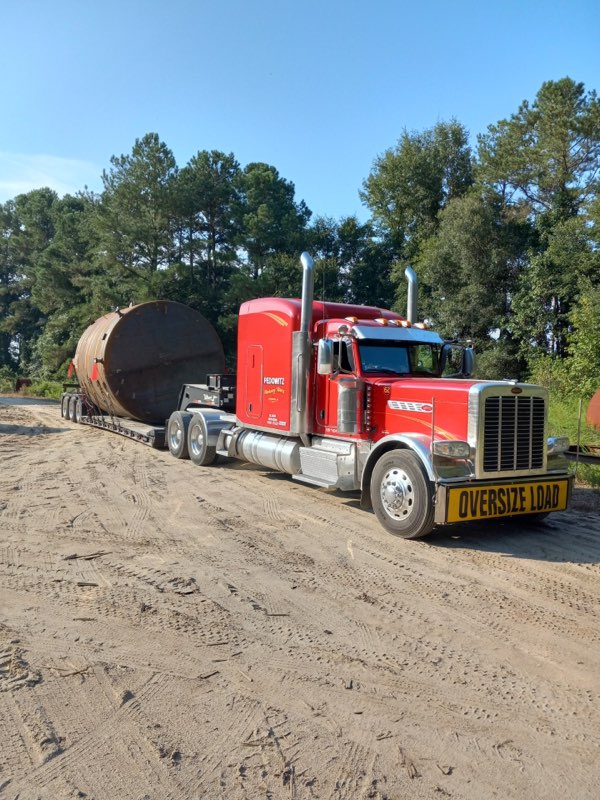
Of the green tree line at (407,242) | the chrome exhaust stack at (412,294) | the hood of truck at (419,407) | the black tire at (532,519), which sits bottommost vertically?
the black tire at (532,519)

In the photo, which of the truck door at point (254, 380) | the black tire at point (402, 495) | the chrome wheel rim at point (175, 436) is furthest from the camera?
the chrome wheel rim at point (175, 436)

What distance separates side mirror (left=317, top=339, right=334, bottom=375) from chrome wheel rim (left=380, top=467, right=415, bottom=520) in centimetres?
174

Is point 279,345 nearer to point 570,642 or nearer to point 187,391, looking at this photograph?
point 187,391

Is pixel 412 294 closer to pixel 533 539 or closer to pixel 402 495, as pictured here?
pixel 402 495

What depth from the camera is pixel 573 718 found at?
3.56 meters

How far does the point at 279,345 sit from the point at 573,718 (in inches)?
285

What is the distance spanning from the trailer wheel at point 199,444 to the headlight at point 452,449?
19.6 feet

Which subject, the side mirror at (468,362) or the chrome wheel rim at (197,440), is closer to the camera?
the side mirror at (468,362)

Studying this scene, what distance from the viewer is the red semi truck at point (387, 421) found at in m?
7.05

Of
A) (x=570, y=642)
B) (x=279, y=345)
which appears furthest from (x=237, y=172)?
(x=570, y=642)

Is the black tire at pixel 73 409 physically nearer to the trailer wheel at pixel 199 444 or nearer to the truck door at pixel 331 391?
the trailer wheel at pixel 199 444

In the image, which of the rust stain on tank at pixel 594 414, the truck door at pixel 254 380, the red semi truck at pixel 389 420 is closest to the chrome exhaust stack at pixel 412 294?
the red semi truck at pixel 389 420

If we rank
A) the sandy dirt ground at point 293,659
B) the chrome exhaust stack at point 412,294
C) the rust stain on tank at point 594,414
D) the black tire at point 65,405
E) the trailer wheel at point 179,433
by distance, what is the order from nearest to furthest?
1. the sandy dirt ground at point 293,659
2. the chrome exhaust stack at point 412,294
3. the trailer wheel at point 179,433
4. the rust stain on tank at point 594,414
5. the black tire at point 65,405

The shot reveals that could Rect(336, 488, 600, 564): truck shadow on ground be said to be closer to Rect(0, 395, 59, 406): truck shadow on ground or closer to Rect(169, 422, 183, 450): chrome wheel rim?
Rect(169, 422, 183, 450): chrome wheel rim
